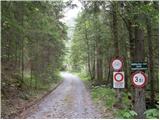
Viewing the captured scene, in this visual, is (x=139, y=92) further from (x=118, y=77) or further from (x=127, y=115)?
(x=127, y=115)

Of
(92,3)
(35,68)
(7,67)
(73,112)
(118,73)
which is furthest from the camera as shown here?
(35,68)

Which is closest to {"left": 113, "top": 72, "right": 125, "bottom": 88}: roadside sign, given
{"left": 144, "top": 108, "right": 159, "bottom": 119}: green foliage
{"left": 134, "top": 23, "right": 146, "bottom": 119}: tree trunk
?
{"left": 144, "top": 108, "right": 159, "bottom": 119}: green foliage

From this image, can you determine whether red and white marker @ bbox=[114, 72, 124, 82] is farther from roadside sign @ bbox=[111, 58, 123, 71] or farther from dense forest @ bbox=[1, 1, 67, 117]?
dense forest @ bbox=[1, 1, 67, 117]

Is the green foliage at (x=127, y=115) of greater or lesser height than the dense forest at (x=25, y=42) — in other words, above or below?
below

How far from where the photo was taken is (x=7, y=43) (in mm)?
17844

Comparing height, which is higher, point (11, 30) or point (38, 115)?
point (11, 30)

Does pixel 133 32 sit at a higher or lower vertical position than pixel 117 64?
higher

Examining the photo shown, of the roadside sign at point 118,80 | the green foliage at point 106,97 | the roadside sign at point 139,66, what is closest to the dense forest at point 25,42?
the green foliage at point 106,97

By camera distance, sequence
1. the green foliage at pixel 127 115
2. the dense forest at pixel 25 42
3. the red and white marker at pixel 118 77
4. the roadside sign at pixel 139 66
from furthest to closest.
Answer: the dense forest at pixel 25 42
the red and white marker at pixel 118 77
the green foliage at pixel 127 115
the roadside sign at pixel 139 66

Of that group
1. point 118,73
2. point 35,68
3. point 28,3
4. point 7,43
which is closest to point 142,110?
point 118,73

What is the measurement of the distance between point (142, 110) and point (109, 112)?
416cm

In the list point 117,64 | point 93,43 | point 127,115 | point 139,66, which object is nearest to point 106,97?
point 117,64

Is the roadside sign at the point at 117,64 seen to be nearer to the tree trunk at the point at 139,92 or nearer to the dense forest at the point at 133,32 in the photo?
the dense forest at the point at 133,32

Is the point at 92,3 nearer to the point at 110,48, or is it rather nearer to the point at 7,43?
the point at 7,43
